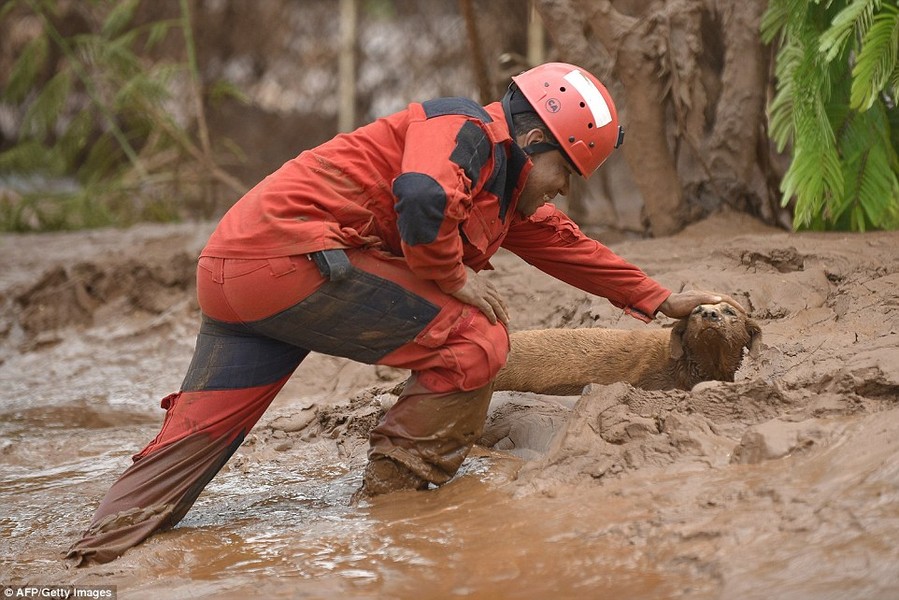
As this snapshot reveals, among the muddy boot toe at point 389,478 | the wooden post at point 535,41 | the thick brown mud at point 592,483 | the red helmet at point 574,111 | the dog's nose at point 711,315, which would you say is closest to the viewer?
the thick brown mud at point 592,483

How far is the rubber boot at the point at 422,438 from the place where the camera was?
3238 millimetres

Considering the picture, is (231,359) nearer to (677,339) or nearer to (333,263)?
(333,263)

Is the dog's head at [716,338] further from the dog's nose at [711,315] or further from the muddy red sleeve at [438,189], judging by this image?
the muddy red sleeve at [438,189]

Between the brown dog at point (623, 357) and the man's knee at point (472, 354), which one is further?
the brown dog at point (623, 357)

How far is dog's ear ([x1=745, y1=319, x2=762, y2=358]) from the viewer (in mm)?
3672

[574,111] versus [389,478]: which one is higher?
[574,111]

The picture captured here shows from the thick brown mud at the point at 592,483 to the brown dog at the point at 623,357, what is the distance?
96 mm

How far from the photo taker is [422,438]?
10.6 ft

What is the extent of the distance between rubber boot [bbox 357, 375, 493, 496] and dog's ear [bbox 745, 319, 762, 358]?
103 cm

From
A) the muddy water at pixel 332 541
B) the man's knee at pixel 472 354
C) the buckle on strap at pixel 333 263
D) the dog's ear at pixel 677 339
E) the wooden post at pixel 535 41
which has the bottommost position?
the muddy water at pixel 332 541

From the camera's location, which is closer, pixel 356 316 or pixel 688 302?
pixel 356 316

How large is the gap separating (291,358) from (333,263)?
0.48 meters

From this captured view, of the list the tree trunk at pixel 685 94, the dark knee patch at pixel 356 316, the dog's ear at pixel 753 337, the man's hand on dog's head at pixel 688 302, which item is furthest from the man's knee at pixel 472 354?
the tree trunk at pixel 685 94

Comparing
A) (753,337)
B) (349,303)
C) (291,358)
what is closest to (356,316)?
(349,303)
